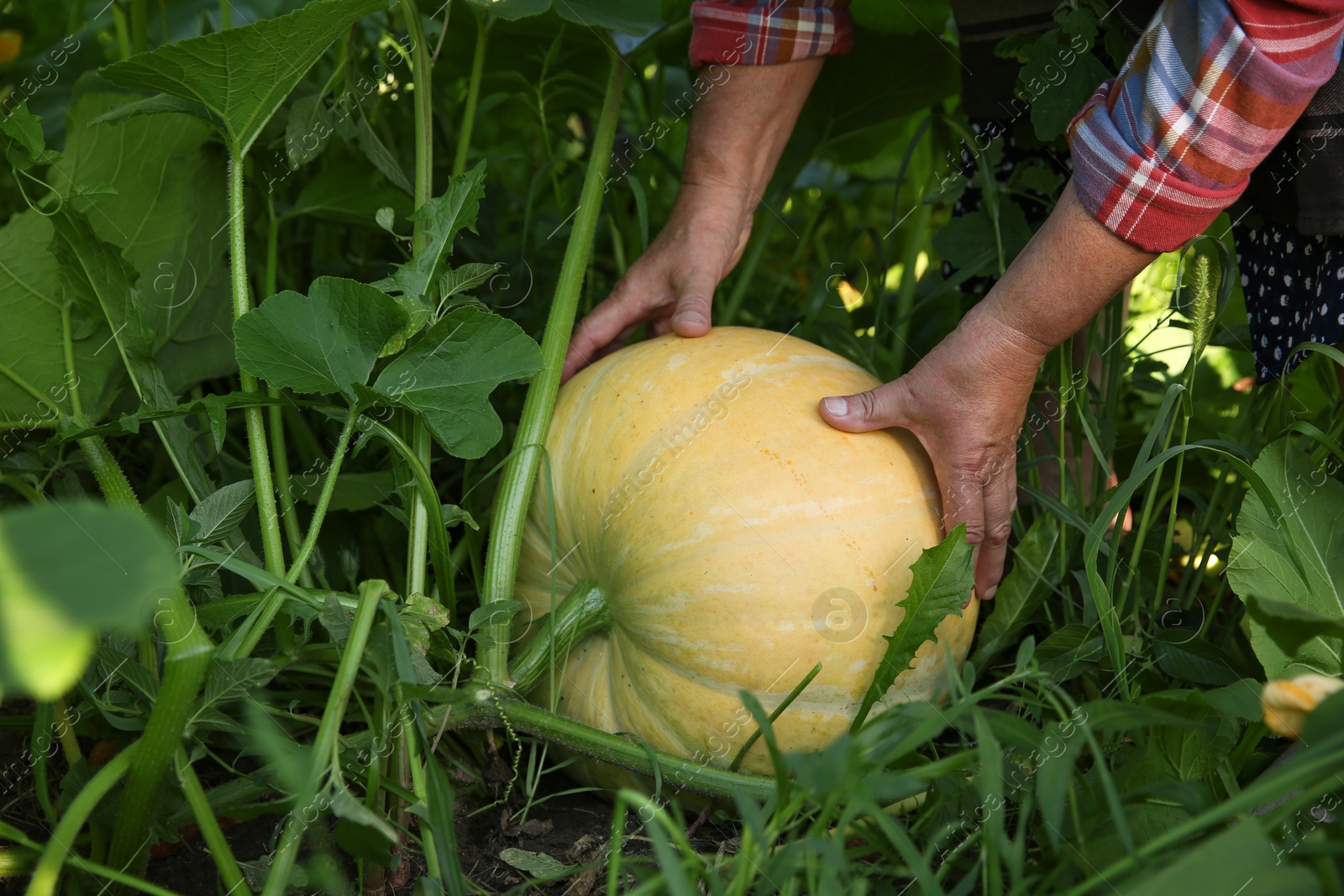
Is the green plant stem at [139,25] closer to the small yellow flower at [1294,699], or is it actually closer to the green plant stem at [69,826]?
the green plant stem at [69,826]

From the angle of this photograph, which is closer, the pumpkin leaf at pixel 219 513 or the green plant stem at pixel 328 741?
the green plant stem at pixel 328 741

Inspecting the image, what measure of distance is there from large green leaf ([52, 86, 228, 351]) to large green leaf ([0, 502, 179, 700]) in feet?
2.64

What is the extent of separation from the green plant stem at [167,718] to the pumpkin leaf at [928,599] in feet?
1.87

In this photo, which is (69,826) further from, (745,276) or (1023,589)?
(745,276)

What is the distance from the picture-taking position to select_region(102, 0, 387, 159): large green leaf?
89 centimetres

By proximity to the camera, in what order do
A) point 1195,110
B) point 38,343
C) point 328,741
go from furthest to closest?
point 38,343
point 1195,110
point 328,741

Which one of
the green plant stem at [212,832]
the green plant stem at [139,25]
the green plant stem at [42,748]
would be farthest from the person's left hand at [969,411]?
the green plant stem at [139,25]

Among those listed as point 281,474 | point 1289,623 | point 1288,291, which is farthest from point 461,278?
point 1288,291

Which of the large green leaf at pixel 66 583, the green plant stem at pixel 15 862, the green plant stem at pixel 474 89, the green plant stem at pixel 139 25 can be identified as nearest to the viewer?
the large green leaf at pixel 66 583

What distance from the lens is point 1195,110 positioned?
2.92 ft

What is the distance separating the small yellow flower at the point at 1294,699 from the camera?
629 millimetres

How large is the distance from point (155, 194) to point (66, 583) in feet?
3.11

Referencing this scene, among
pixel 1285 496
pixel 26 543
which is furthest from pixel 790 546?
pixel 26 543

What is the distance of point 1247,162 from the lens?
0.91 metres
